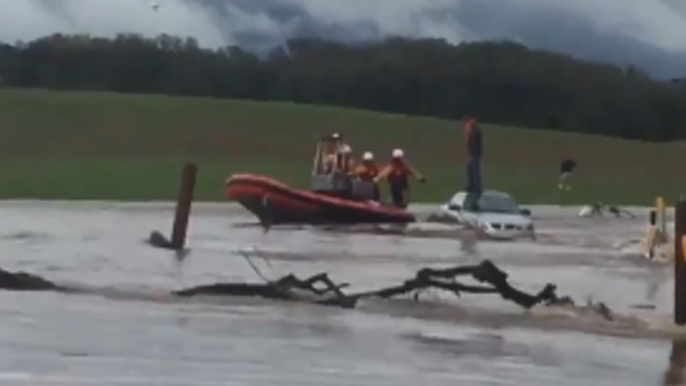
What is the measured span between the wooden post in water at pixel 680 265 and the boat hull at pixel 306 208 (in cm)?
2139

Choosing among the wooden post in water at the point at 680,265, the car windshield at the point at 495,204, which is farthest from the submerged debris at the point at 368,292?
the car windshield at the point at 495,204

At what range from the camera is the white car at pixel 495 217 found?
40.2m

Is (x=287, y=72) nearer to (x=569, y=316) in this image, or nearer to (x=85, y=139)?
(x=85, y=139)

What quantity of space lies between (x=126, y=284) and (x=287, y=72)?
399ft

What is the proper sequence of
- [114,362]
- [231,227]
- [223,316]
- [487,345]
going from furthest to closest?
[231,227] → [223,316] → [487,345] → [114,362]

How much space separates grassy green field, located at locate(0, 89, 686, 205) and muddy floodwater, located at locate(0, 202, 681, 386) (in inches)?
1555

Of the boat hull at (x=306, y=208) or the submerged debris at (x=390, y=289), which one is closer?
the submerged debris at (x=390, y=289)

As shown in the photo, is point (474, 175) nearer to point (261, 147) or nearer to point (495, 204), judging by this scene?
→ point (495, 204)

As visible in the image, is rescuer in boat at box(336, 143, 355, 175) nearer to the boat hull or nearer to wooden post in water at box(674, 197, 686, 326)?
the boat hull

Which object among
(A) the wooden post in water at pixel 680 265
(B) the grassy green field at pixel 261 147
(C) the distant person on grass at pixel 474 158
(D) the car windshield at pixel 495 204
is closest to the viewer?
(A) the wooden post in water at pixel 680 265

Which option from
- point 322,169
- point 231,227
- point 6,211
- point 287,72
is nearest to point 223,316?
point 231,227

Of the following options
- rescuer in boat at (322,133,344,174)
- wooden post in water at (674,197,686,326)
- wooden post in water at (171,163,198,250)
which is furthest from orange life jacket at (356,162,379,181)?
wooden post in water at (674,197,686,326)

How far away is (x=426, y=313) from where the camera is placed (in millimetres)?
21438

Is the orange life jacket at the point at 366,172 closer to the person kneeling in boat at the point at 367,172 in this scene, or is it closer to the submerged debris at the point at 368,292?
the person kneeling in boat at the point at 367,172
